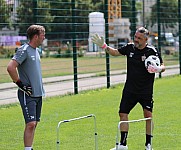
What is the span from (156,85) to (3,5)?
6.04 m

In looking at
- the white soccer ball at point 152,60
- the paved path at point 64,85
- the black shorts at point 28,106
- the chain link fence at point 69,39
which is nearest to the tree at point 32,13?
the chain link fence at point 69,39

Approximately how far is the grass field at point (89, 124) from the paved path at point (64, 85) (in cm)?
123

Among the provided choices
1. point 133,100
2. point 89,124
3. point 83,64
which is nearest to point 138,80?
point 133,100

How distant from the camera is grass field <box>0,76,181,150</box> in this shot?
9.65 metres

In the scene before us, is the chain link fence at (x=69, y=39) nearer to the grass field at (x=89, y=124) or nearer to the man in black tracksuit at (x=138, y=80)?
the grass field at (x=89, y=124)

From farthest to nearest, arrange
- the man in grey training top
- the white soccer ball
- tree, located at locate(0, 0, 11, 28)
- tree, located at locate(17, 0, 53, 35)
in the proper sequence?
tree, located at locate(0, 0, 11, 28) → tree, located at locate(17, 0, 53, 35) → the white soccer ball → the man in grey training top

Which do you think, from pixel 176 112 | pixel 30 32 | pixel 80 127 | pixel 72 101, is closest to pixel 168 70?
pixel 72 101

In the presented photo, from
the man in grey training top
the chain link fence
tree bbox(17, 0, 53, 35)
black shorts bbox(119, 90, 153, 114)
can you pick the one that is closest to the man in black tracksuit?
black shorts bbox(119, 90, 153, 114)

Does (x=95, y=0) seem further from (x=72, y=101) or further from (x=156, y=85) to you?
(x=72, y=101)

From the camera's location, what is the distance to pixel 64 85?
20.5m

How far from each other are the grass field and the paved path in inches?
48.5

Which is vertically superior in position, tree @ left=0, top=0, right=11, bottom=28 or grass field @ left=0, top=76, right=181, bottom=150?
tree @ left=0, top=0, right=11, bottom=28

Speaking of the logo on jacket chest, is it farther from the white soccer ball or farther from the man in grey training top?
the man in grey training top

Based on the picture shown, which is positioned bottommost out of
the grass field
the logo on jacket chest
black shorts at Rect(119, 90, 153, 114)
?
the grass field
